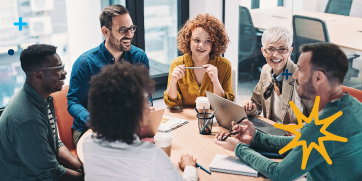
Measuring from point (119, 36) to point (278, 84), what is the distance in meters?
1.22

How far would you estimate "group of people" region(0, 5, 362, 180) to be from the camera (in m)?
1.42

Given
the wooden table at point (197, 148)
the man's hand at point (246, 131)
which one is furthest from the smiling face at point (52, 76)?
the man's hand at point (246, 131)

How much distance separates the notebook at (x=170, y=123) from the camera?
7.82ft

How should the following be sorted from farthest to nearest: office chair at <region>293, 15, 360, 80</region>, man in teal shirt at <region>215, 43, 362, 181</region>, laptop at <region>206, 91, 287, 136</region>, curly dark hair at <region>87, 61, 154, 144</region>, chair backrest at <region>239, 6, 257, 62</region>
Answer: chair backrest at <region>239, 6, 257, 62</region> < office chair at <region>293, 15, 360, 80</region> < laptop at <region>206, 91, 287, 136</region> < man in teal shirt at <region>215, 43, 362, 181</region> < curly dark hair at <region>87, 61, 154, 144</region>

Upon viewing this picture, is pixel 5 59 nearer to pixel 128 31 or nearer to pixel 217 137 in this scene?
pixel 128 31

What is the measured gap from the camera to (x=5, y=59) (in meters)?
3.48

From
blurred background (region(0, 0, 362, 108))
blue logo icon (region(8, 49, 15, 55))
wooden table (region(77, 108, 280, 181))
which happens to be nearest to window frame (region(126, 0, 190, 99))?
blurred background (region(0, 0, 362, 108))

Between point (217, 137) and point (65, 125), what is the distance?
121 cm

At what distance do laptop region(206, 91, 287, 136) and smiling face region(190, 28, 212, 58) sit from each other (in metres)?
0.61

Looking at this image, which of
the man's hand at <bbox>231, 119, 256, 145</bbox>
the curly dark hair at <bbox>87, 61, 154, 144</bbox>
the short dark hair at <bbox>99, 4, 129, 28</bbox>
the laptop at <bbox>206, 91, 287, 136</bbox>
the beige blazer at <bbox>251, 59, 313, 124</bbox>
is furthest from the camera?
the short dark hair at <bbox>99, 4, 129, 28</bbox>

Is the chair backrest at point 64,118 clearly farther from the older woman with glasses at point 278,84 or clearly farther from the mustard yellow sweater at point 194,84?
the older woman with glasses at point 278,84

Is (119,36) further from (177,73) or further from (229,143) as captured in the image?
(229,143)

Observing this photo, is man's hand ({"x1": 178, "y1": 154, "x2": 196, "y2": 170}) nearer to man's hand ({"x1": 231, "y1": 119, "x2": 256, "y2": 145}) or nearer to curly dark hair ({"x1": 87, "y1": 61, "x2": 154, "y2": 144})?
man's hand ({"x1": 231, "y1": 119, "x2": 256, "y2": 145})

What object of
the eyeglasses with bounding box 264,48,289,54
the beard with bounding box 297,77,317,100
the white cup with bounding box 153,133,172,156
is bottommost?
the white cup with bounding box 153,133,172,156
